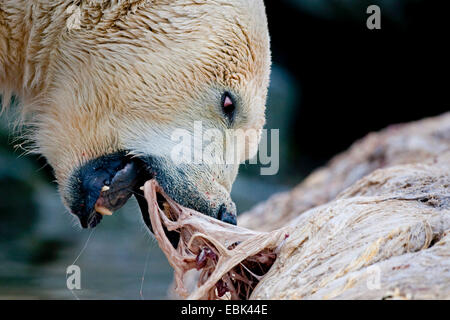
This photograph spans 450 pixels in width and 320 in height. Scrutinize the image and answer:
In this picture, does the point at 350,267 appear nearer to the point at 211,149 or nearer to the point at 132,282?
the point at 211,149

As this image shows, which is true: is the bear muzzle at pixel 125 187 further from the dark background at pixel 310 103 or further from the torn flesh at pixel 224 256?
the dark background at pixel 310 103

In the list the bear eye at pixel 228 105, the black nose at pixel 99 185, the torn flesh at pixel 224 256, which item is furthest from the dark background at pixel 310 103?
the torn flesh at pixel 224 256

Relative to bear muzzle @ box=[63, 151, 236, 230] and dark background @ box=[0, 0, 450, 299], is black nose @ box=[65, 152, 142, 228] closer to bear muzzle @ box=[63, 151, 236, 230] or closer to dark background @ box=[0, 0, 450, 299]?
bear muzzle @ box=[63, 151, 236, 230]

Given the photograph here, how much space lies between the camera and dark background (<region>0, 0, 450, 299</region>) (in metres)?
5.86

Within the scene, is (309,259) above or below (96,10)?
below

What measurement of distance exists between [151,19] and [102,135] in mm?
524

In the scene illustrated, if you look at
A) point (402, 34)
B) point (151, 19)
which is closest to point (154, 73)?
point (151, 19)

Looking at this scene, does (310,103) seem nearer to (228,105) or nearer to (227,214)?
(228,105)

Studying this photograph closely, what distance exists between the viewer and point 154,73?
235 cm

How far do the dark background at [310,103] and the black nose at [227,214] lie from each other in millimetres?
2990

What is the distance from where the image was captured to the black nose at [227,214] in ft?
7.18

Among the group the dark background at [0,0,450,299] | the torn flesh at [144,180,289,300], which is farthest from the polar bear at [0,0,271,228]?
the dark background at [0,0,450,299]

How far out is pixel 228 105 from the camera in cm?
243

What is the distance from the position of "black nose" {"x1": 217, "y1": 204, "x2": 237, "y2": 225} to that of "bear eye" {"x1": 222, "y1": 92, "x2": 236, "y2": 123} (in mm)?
424
